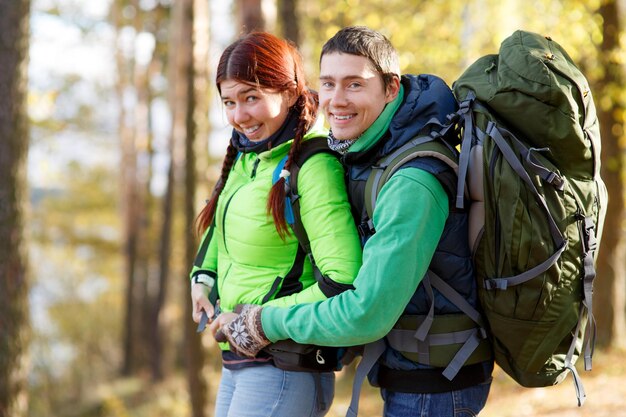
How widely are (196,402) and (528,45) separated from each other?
22.6 feet

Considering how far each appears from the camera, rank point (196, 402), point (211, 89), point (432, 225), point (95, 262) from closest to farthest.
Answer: point (432, 225), point (196, 402), point (211, 89), point (95, 262)

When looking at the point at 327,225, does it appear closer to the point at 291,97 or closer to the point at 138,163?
the point at 291,97

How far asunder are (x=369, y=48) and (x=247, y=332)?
1.09 m

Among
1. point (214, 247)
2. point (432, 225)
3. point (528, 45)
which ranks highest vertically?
point (528, 45)

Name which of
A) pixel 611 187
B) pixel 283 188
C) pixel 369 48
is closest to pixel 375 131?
pixel 369 48

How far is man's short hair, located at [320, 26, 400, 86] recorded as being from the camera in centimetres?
235

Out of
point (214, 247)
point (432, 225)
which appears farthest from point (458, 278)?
point (214, 247)

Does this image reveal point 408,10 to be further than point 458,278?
Yes

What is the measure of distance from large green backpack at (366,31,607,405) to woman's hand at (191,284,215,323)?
3.38 feet

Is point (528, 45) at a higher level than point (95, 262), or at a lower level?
higher

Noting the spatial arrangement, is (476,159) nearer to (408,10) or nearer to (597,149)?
(597,149)

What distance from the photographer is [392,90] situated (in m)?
2.42

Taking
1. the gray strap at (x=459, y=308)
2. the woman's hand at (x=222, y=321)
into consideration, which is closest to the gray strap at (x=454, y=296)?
the gray strap at (x=459, y=308)

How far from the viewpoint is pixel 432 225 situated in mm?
2113
